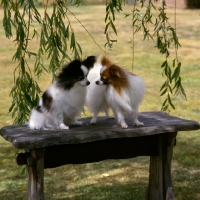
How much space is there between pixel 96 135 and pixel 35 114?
0.52 metres

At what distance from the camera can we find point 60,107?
3.85 m

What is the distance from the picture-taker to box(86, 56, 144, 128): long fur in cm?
386

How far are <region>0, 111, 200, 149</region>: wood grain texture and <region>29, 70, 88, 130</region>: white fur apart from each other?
0.09m

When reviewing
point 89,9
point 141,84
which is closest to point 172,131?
point 141,84

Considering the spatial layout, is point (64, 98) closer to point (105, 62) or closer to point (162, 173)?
point (105, 62)

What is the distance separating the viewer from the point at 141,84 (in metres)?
3.99

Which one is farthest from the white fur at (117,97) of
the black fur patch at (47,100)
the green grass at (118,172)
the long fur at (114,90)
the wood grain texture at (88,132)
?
the green grass at (118,172)

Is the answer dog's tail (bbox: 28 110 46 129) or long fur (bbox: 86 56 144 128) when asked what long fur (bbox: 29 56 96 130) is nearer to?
dog's tail (bbox: 28 110 46 129)

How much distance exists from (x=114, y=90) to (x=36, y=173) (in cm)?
82

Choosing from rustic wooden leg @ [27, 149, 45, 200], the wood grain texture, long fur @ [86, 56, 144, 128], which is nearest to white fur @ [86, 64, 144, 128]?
long fur @ [86, 56, 144, 128]

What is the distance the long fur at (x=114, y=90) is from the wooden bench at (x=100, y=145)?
14cm

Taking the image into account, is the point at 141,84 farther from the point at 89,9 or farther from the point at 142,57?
the point at 89,9

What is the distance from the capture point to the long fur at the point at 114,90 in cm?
386

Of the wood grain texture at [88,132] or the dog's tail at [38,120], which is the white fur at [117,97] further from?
the dog's tail at [38,120]
